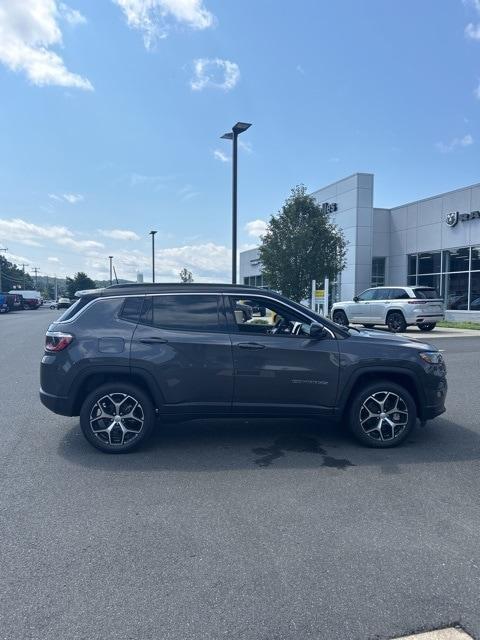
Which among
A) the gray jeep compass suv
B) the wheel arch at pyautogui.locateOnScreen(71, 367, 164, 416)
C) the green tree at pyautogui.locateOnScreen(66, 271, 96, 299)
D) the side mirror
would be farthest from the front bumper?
the green tree at pyautogui.locateOnScreen(66, 271, 96, 299)

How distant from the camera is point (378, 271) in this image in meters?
30.5

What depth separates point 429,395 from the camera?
17.4ft

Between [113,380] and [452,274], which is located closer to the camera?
[113,380]

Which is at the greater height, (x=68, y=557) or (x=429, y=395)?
(x=429, y=395)

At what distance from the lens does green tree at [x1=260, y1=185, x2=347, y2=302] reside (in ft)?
71.2

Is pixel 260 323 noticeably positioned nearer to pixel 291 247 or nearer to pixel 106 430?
pixel 106 430

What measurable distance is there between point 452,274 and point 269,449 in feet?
78.4

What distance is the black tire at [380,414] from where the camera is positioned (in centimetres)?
524

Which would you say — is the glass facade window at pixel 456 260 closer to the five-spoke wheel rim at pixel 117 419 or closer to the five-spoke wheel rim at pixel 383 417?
the five-spoke wheel rim at pixel 383 417

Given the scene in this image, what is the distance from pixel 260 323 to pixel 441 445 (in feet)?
8.02

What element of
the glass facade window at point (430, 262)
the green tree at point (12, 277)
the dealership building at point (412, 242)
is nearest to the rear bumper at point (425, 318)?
the dealership building at point (412, 242)

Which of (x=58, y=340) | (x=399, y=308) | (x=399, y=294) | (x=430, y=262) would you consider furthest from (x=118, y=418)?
(x=430, y=262)

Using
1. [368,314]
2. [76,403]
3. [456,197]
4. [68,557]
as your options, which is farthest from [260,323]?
[456,197]

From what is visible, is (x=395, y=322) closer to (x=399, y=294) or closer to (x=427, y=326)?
(x=399, y=294)
